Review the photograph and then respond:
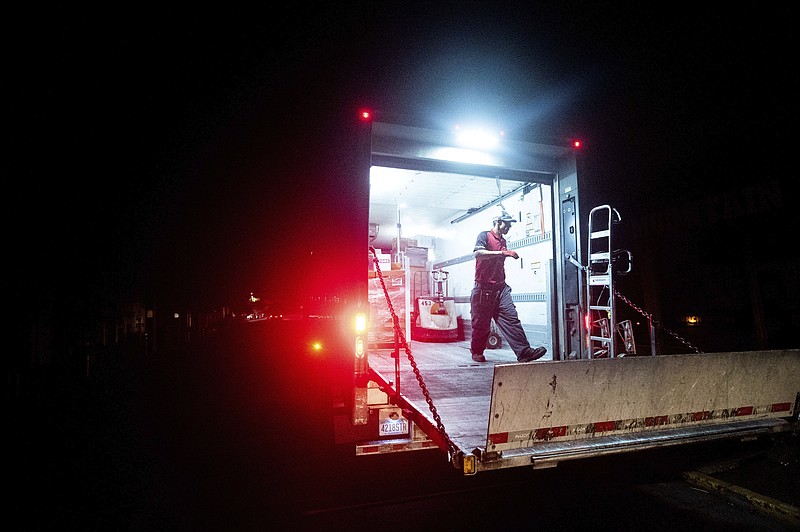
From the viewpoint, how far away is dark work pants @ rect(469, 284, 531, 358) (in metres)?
6.35

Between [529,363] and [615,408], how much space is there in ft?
2.90

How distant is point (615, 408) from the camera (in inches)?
110

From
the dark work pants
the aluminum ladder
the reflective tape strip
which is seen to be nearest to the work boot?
the dark work pants

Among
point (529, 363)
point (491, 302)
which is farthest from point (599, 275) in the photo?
point (529, 363)

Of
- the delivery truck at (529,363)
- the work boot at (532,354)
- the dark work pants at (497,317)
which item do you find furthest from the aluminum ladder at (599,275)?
the dark work pants at (497,317)

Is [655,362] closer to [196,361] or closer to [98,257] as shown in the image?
[196,361]

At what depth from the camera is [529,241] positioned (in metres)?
8.62

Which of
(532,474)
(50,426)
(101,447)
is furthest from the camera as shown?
(50,426)

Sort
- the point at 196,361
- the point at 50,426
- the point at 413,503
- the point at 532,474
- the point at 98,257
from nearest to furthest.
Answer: the point at 413,503
the point at 532,474
the point at 50,426
the point at 196,361
the point at 98,257

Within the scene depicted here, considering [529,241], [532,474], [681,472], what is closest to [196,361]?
[529,241]

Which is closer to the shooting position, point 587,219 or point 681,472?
point 681,472

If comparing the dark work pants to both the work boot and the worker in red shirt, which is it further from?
the work boot

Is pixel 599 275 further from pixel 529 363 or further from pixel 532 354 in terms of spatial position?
pixel 529 363

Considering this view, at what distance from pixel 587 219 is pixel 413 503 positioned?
164 inches
